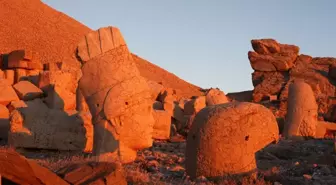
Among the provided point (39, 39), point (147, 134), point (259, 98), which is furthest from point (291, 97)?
point (39, 39)

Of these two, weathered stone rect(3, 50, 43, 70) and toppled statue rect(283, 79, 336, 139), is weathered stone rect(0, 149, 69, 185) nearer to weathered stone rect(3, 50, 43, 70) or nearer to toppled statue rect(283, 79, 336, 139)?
toppled statue rect(283, 79, 336, 139)

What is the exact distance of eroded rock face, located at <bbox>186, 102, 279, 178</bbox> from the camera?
6.77m

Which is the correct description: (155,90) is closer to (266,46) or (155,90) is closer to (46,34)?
(266,46)

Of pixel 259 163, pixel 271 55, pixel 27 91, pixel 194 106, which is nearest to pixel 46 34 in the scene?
pixel 271 55

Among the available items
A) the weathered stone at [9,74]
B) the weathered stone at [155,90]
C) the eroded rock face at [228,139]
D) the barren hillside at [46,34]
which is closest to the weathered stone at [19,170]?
the eroded rock face at [228,139]

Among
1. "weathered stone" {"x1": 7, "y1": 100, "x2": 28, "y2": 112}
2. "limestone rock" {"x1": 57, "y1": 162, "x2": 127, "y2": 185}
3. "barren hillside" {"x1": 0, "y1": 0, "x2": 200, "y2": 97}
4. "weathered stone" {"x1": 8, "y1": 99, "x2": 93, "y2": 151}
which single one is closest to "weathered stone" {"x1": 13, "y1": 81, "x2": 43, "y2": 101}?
"weathered stone" {"x1": 7, "y1": 100, "x2": 28, "y2": 112}

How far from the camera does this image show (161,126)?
12.3 meters

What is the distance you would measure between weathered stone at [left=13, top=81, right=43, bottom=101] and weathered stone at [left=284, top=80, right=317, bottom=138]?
6584 millimetres

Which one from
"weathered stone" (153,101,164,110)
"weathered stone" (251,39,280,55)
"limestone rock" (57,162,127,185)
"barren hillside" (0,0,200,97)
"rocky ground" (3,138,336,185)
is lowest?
"rocky ground" (3,138,336,185)

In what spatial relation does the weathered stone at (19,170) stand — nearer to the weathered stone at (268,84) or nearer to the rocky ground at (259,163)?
the rocky ground at (259,163)

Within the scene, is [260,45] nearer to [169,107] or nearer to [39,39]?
[169,107]

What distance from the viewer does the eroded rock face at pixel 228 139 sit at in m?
6.77

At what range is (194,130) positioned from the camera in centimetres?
704

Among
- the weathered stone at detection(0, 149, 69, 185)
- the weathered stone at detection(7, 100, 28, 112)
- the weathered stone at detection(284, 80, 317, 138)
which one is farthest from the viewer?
the weathered stone at detection(284, 80, 317, 138)
